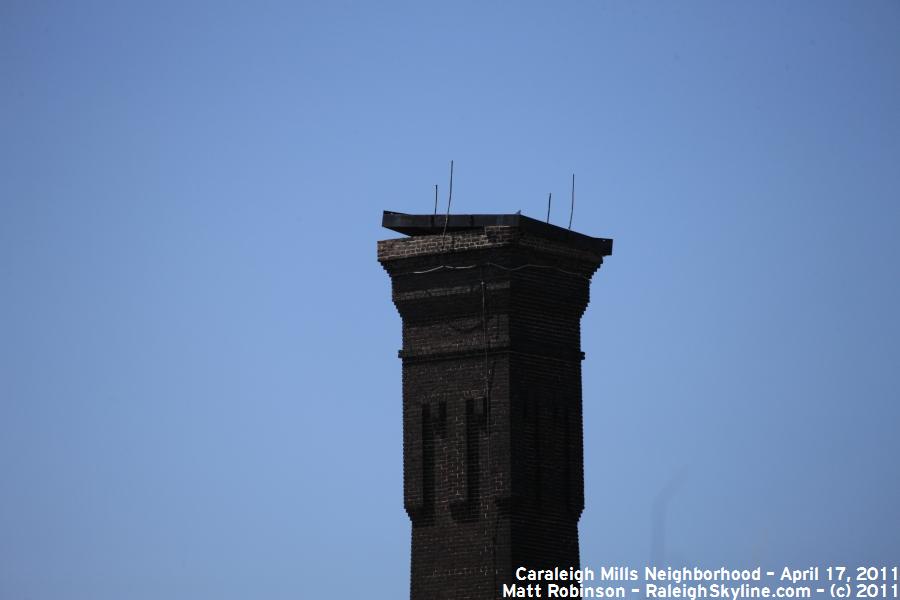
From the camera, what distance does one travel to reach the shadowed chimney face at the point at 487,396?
6806cm

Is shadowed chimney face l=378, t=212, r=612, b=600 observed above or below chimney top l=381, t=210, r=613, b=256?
below

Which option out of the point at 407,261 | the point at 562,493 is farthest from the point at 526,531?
the point at 407,261

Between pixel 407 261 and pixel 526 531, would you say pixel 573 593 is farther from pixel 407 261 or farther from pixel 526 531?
pixel 407 261

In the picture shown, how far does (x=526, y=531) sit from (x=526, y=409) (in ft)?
8.46

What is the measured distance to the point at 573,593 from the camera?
2672 inches

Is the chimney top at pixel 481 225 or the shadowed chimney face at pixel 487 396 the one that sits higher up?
the chimney top at pixel 481 225

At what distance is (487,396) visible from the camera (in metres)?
68.4

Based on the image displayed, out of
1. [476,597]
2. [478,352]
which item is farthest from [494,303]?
[476,597]

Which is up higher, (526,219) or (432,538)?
(526,219)

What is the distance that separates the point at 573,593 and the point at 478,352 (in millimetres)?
5391

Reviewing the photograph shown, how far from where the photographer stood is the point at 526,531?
6800 cm

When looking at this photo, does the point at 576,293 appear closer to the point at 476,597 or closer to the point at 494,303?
the point at 494,303

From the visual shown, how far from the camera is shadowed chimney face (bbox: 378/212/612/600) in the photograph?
6806 cm

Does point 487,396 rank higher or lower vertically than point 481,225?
lower
